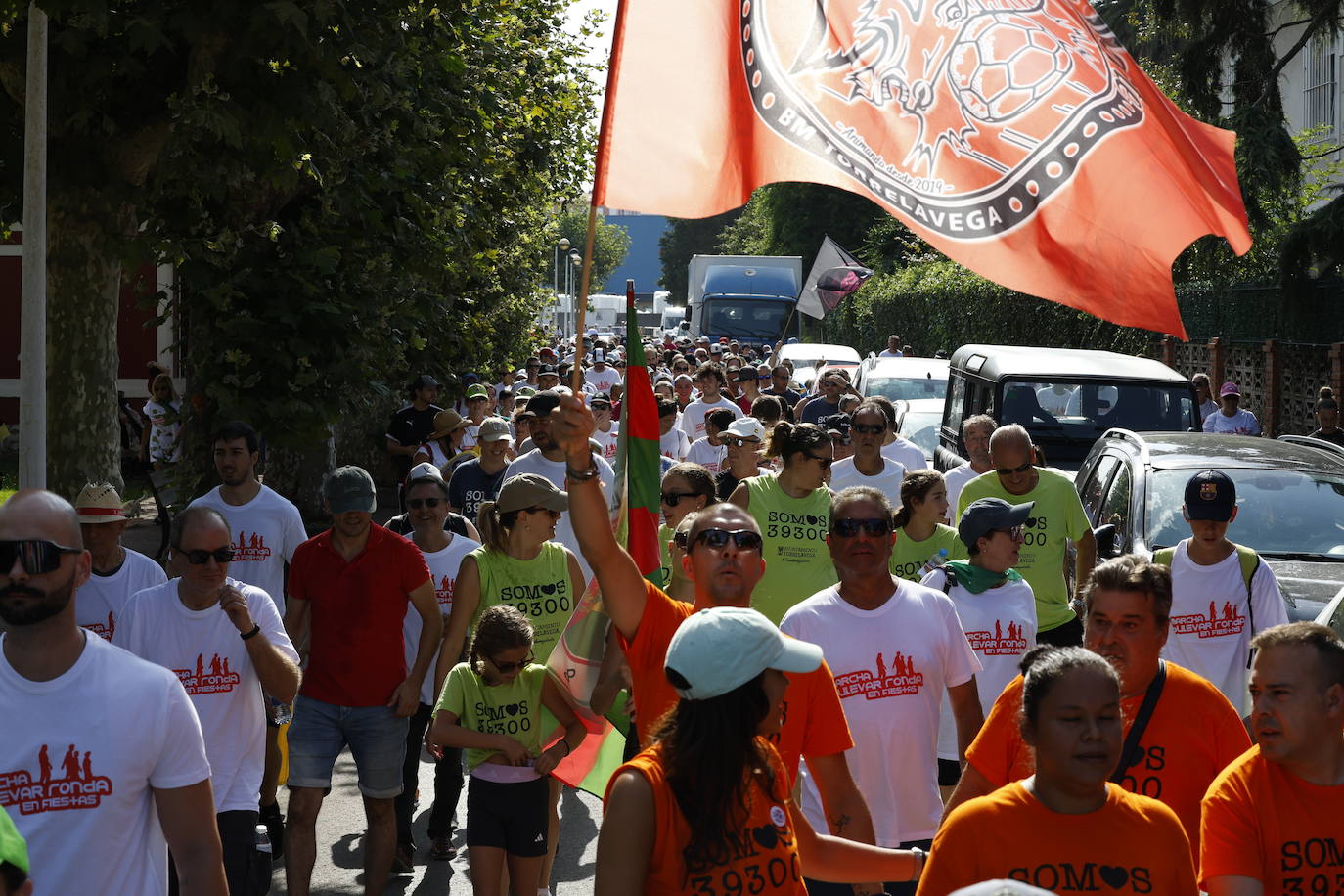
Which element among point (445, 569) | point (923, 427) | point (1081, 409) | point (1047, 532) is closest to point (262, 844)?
point (445, 569)

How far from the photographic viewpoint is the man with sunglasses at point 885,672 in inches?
205

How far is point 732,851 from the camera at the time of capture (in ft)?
11.0

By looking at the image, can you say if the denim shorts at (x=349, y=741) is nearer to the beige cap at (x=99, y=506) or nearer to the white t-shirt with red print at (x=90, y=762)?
the beige cap at (x=99, y=506)

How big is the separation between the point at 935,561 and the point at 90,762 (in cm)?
420

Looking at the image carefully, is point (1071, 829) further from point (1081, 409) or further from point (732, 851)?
Result: point (1081, 409)

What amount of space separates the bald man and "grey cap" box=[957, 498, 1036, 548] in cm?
352

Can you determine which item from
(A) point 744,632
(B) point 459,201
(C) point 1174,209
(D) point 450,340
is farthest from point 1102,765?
(D) point 450,340

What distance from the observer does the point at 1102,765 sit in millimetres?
3494

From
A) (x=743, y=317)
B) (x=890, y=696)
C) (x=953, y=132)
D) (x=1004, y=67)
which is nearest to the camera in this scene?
(x=890, y=696)

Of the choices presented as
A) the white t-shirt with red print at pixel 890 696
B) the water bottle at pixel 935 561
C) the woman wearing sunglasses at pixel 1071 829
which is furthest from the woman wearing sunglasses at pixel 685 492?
the woman wearing sunglasses at pixel 1071 829

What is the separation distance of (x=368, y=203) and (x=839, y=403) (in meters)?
4.51

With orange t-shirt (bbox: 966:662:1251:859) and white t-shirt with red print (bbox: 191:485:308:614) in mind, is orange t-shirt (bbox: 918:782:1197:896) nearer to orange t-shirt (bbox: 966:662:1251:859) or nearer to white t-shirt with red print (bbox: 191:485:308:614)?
orange t-shirt (bbox: 966:662:1251:859)

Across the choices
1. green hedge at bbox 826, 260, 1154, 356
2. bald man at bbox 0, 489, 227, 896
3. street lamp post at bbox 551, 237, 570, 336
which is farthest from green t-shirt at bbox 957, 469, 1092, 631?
street lamp post at bbox 551, 237, 570, 336

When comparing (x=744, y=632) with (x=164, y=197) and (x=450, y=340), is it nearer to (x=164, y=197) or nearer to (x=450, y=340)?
(x=164, y=197)
